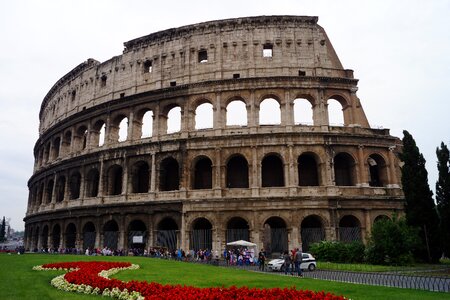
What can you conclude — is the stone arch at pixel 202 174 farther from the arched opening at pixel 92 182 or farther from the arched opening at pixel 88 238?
the arched opening at pixel 88 238

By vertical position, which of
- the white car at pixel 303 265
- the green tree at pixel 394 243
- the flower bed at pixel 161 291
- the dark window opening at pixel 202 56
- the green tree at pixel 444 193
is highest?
the dark window opening at pixel 202 56

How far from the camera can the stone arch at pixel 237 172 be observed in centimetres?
2831

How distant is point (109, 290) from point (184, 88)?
21.9 meters

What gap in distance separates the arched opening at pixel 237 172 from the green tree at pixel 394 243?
10650 mm

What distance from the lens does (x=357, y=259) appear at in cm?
2186

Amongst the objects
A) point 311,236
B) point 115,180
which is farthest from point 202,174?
point 311,236

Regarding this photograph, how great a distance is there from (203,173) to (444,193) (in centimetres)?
1658

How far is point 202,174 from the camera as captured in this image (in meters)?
29.0

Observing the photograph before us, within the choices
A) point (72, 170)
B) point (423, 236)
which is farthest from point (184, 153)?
point (423, 236)

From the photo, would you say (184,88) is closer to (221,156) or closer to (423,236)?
(221,156)

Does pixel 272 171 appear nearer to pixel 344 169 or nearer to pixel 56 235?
pixel 344 169

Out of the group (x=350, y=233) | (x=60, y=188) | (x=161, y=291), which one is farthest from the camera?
(x=60, y=188)

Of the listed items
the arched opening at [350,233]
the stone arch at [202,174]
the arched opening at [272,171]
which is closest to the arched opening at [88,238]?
the stone arch at [202,174]

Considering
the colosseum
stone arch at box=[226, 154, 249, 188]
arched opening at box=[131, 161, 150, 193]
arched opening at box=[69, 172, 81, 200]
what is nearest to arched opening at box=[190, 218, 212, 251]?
the colosseum
